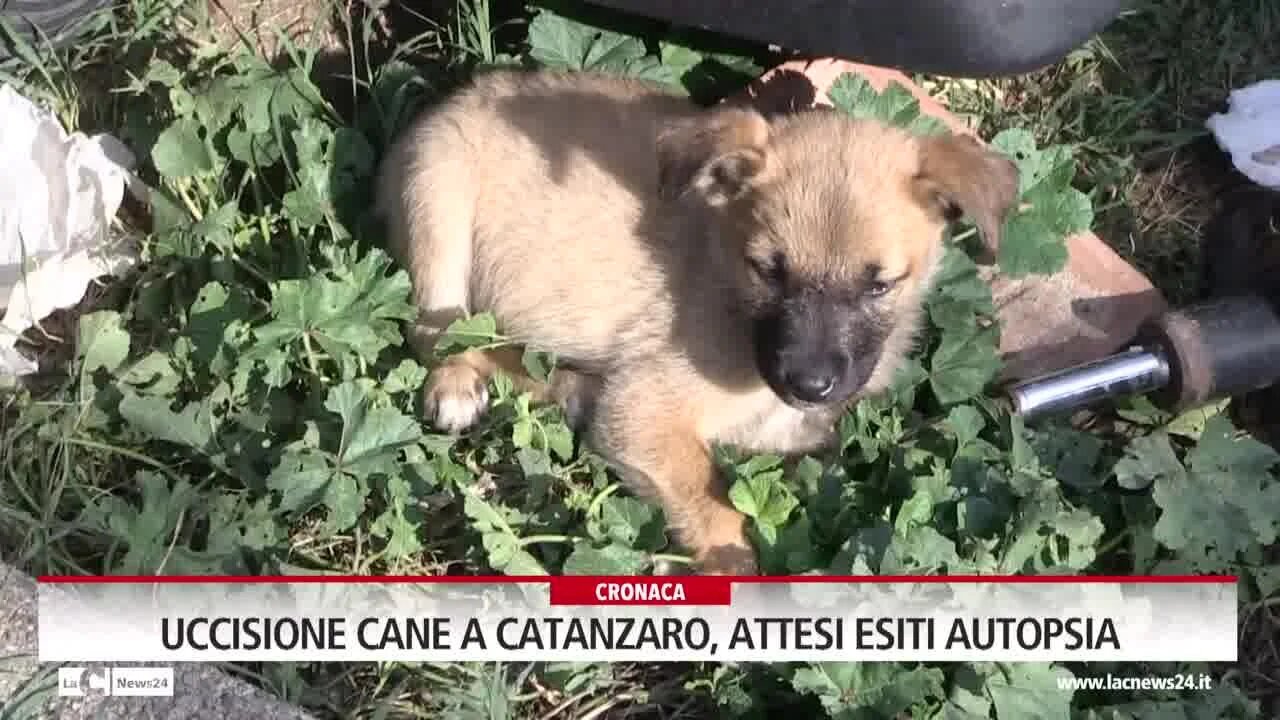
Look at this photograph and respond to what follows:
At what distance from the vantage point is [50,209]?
12.6ft

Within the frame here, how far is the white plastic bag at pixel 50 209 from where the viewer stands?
366cm

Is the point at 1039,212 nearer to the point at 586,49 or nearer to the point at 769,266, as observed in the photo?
the point at 769,266

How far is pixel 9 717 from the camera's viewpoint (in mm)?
2672

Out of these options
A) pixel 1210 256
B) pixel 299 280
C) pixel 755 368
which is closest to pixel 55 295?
pixel 299 280

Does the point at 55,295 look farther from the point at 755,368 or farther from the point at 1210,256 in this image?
the point at 1210,256

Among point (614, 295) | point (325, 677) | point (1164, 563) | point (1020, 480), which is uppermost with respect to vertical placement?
point (614, 295)

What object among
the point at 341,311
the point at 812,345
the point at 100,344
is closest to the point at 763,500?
the point at 812,345

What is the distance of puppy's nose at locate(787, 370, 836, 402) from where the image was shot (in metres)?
3.08

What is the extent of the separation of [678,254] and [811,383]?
583mm

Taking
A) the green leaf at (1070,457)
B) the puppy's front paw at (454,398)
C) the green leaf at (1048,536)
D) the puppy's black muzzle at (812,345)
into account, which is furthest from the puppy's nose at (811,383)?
the puppy's front paw at (454,398)

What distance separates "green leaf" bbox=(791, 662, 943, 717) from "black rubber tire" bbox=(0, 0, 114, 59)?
284cm

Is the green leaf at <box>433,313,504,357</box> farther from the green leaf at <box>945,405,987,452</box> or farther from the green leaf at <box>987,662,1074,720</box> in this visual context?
the green leaf at <box>987,662,1074,720</box>

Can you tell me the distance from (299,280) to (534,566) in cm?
99

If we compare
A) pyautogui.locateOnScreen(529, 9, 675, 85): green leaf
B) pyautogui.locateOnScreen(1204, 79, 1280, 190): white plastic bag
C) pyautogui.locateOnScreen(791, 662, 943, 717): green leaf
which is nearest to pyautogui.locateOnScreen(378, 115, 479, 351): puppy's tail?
pyautogui.locateOnScreen(529, 9, 675, 85): green leaf
